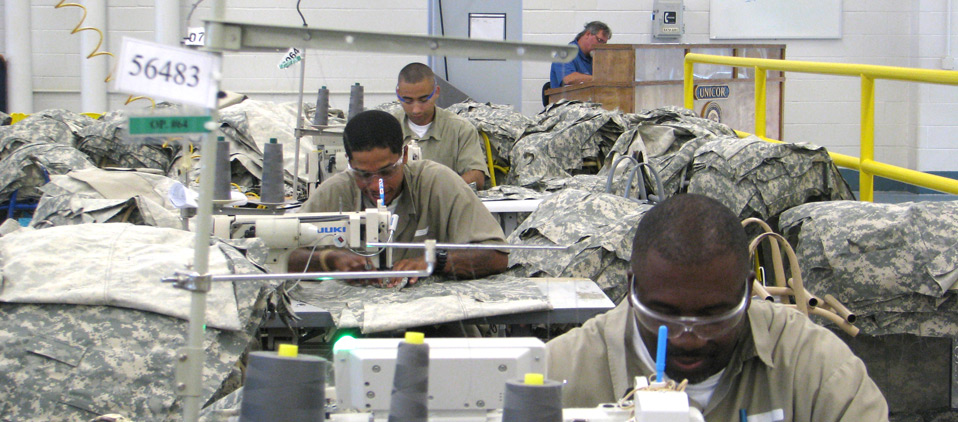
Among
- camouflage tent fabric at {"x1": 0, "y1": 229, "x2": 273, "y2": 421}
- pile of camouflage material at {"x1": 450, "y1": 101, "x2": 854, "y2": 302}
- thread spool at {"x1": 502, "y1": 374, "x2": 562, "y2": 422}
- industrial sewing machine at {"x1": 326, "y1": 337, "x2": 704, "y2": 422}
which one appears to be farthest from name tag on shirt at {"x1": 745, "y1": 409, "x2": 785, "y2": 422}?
pile of camouflage material at {"x1": 450, "y1": 101, "x2": 854, "y2": 302}

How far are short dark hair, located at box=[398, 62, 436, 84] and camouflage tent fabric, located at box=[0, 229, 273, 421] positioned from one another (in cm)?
291

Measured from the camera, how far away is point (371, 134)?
3.02 meters

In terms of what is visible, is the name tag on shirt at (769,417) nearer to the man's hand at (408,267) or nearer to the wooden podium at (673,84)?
the man's hand at (408,267)

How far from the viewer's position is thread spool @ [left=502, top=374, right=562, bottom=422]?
0.97 m

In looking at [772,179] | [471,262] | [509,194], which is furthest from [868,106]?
A: [471,262]

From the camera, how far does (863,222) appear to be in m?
2.73

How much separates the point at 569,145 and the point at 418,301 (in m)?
2.78

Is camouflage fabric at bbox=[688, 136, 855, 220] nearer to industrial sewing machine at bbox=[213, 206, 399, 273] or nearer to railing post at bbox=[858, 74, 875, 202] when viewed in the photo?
railing post at bbox=[858, 74, 875, 202]

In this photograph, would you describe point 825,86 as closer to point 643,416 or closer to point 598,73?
point 598,73

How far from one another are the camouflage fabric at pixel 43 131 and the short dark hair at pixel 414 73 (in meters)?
2.08

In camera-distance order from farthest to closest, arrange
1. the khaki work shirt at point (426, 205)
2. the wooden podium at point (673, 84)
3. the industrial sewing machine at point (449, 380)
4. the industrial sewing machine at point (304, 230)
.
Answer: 1. the wooden podium at point (673, 84)
2. the khaki work shirt at point (426, 205)
3. the industrial sewing machine at point (304, 230)
4. the industrial sewing machine at point (449, 380)

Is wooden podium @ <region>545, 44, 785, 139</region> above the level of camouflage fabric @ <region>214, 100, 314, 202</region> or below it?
above

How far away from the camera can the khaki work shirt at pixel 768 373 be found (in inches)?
54.7

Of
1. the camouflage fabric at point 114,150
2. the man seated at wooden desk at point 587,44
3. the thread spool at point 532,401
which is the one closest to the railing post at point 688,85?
the man seated at wooden desk at point 587,44
